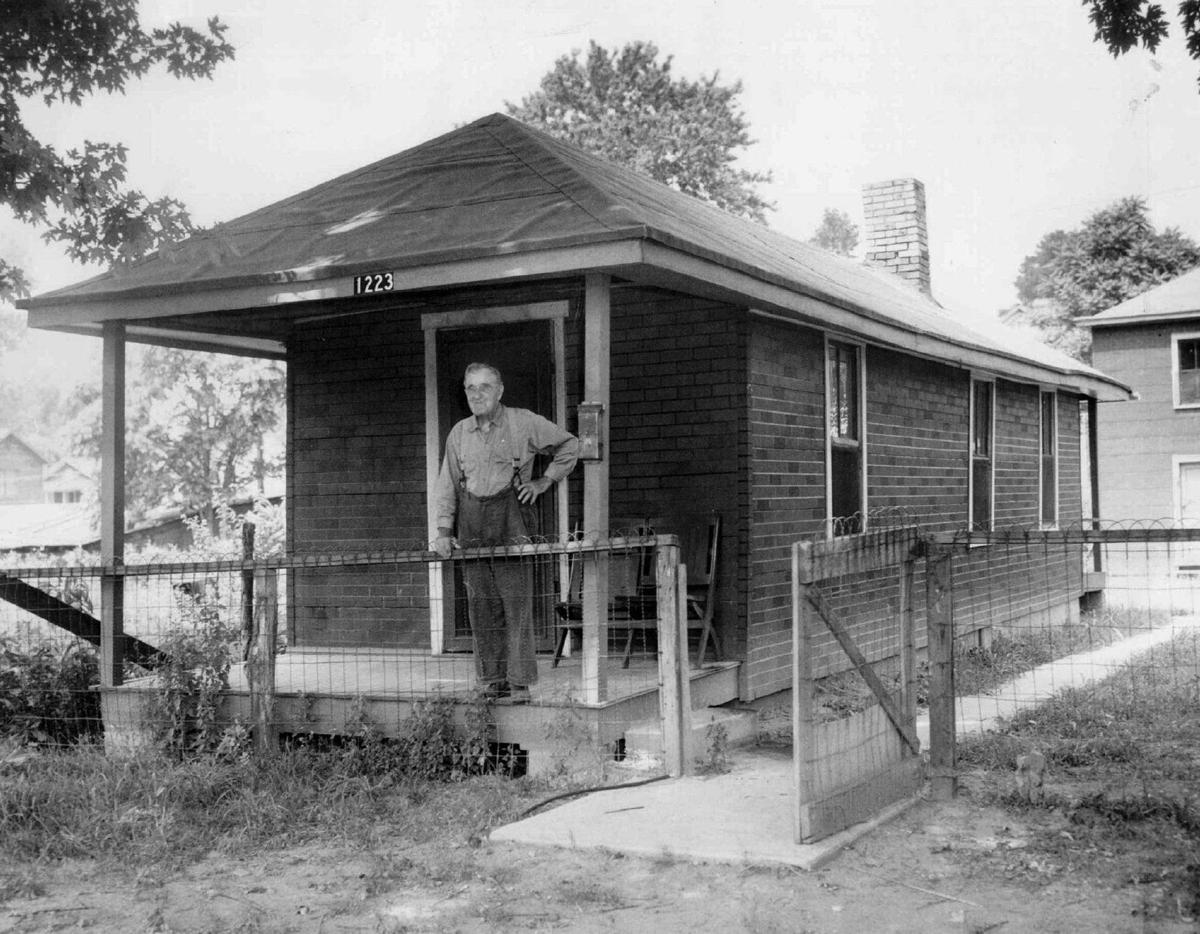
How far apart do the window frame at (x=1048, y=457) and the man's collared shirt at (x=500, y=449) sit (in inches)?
405

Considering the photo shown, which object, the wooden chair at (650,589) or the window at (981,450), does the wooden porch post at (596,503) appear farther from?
the window at (981,450)

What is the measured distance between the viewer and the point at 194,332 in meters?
9.73

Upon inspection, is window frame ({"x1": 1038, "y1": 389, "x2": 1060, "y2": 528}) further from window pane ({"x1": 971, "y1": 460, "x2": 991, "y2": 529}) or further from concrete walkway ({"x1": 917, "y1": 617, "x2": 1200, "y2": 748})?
window pane ({"x1": 971, "y1": 460, "x2": 991, "y2": 529})

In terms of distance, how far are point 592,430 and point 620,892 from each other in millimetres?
2649

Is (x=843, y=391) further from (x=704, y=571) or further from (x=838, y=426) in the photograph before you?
(x=704, y=571)

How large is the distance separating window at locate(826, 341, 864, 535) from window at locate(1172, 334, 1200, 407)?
699 inches

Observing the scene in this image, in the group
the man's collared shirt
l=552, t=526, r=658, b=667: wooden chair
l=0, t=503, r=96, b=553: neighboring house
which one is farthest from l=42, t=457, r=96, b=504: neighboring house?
the man's collared shirt

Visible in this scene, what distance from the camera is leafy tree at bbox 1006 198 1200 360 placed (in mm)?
45250

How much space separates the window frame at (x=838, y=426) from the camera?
10242mm

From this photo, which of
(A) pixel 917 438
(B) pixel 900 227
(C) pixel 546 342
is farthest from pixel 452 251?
(B) pixel 900 227

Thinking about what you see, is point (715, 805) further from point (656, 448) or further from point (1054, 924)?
point (656, 448)

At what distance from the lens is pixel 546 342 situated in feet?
30.2

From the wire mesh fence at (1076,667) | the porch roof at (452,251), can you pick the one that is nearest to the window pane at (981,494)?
the wire mesh fence at (1076,667)

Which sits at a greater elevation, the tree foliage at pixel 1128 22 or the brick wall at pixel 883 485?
the tree foliage at pixel 1128 22
